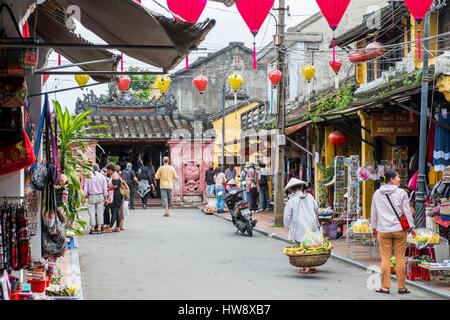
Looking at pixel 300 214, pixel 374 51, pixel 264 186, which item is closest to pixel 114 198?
pixel 374 51

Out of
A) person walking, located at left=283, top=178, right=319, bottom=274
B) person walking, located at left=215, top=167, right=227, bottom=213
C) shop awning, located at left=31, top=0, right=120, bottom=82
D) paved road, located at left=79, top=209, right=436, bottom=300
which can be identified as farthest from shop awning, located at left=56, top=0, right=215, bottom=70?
person walking, located at left=215, top=167, right=227, bottom=213

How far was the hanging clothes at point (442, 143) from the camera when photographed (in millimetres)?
16203

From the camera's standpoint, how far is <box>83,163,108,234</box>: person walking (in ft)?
68.4

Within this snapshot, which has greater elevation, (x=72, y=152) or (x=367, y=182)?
(x=72, y=152)

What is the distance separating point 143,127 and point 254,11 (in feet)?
91.4

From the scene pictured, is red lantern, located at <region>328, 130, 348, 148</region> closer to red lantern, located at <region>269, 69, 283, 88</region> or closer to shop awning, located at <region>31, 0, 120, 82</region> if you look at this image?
red lantern, located at <region>269, 69, 283, 88</region>

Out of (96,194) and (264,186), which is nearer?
(96,194)

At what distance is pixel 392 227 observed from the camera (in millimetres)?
11734

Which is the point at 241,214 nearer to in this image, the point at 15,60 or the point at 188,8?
the point at 188,8

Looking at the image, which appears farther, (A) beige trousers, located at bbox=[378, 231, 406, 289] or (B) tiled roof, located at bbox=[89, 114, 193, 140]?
(B) tiled roof, located at bbox=[89, 114, 193, 140]

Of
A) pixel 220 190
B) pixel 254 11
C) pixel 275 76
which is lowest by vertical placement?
pixel 220 190

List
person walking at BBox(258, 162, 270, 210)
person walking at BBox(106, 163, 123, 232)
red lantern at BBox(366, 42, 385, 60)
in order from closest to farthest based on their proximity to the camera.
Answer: red lantern at BBox(366, 42, 385, 60), person walking at BBox(106, 163, 123, 232), person walking at BBox(258, 162, 270, 210)

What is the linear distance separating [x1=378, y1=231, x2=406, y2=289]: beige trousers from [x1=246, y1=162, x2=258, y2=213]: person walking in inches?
750
